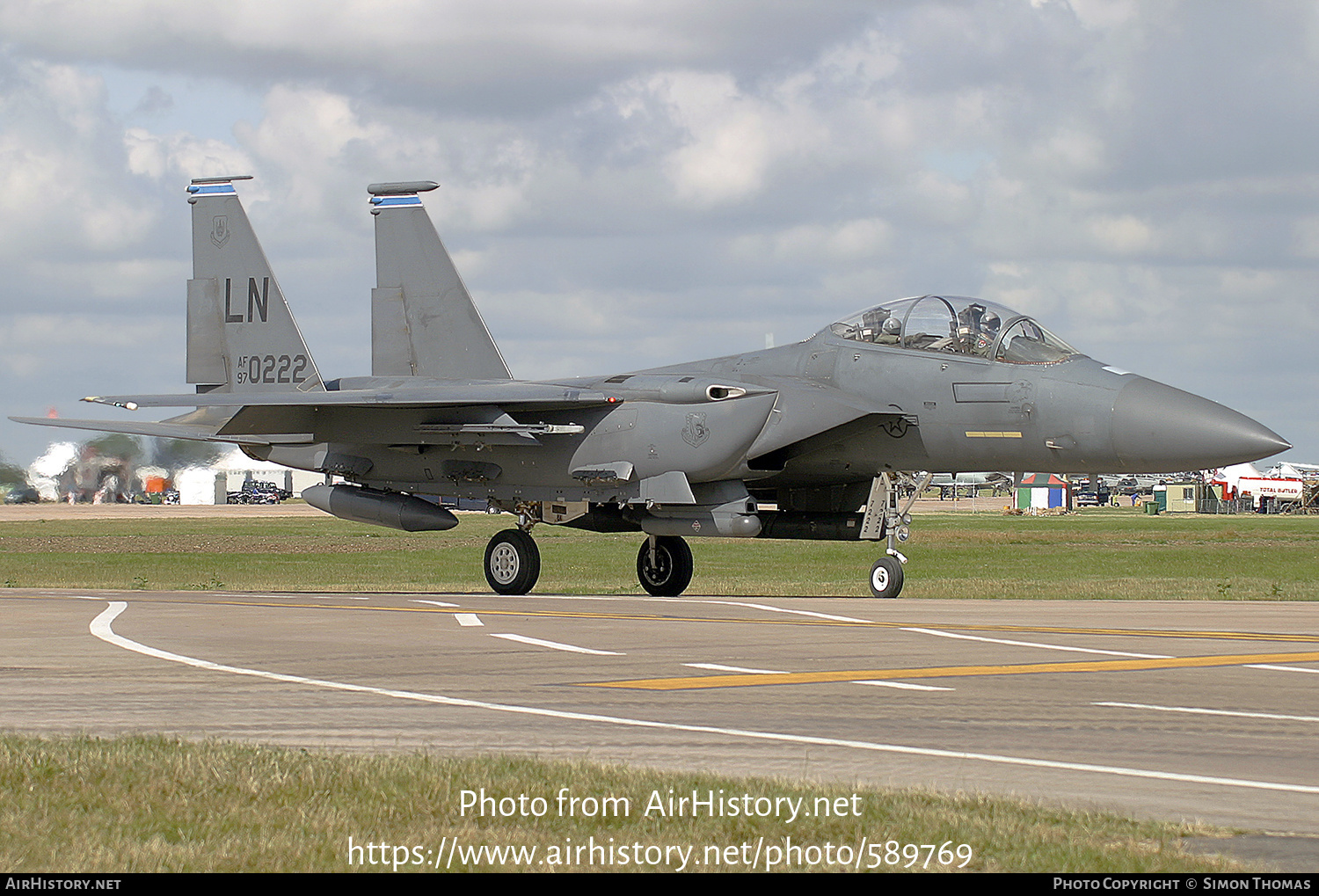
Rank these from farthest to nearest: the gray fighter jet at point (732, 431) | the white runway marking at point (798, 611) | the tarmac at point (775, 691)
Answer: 1. the gray fighter jet at point (732, 431)
2. the white runway marking at point (798, 611)
3. the tarmac at point (775, 691)

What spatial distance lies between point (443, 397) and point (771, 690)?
34.6 feet

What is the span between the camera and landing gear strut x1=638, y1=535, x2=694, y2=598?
2108 centimetres

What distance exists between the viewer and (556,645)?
1231 centimetres

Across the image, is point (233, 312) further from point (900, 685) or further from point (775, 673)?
point (900, 685)

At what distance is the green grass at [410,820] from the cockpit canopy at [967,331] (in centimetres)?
1196

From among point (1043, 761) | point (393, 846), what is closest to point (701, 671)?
point (1043, 761)

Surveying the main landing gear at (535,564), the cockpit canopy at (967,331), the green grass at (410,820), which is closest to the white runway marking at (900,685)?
the green grass at (410,820)

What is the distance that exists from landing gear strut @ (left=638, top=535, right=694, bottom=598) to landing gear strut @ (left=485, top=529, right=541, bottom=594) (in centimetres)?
155

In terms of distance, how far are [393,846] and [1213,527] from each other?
226 feet

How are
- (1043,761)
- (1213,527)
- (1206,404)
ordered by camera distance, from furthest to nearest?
1. (1213,527)
2. (1206,404)
3. (1043,761)

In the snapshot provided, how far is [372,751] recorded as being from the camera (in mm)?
7215

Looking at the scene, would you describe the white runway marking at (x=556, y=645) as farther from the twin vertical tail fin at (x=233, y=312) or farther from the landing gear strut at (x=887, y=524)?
the twin vertical tail fin at (x=233, y=312)

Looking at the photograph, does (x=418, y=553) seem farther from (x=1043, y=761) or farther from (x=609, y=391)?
(x=1043, y=761)

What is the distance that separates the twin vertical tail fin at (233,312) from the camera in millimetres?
23781
